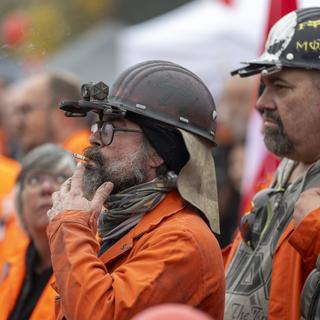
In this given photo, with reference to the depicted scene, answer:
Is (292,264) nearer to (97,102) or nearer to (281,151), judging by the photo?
(281,151)

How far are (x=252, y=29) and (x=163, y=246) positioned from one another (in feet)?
25.9

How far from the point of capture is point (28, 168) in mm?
6035

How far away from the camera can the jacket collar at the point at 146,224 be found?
13.4 ft

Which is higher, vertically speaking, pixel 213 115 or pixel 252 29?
pixel 213 115

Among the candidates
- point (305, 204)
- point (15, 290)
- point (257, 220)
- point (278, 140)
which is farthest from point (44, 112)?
point (305, 204)

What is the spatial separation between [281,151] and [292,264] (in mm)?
549

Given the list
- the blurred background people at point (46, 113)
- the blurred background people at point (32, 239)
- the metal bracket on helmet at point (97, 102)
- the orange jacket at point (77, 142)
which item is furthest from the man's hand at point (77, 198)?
the blurred background people at point (46, 113)

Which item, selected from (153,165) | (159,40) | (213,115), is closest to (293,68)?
(213,115)

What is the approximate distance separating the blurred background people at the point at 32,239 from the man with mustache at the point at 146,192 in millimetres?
1334

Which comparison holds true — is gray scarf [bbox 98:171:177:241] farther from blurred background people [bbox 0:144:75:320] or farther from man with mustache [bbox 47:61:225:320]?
blurred background people [bbox 0:144:75:320]

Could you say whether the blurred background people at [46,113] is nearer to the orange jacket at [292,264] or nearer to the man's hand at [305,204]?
the orange jacket at [292,264]

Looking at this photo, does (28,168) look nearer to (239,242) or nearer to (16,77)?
(239,242)

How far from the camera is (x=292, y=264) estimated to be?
4328 mm

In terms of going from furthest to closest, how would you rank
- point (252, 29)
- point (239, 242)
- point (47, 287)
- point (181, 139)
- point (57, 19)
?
point (57, 19) < point (252, 29) < point (47, 287) < point (239, 242) < point (181, 139)
